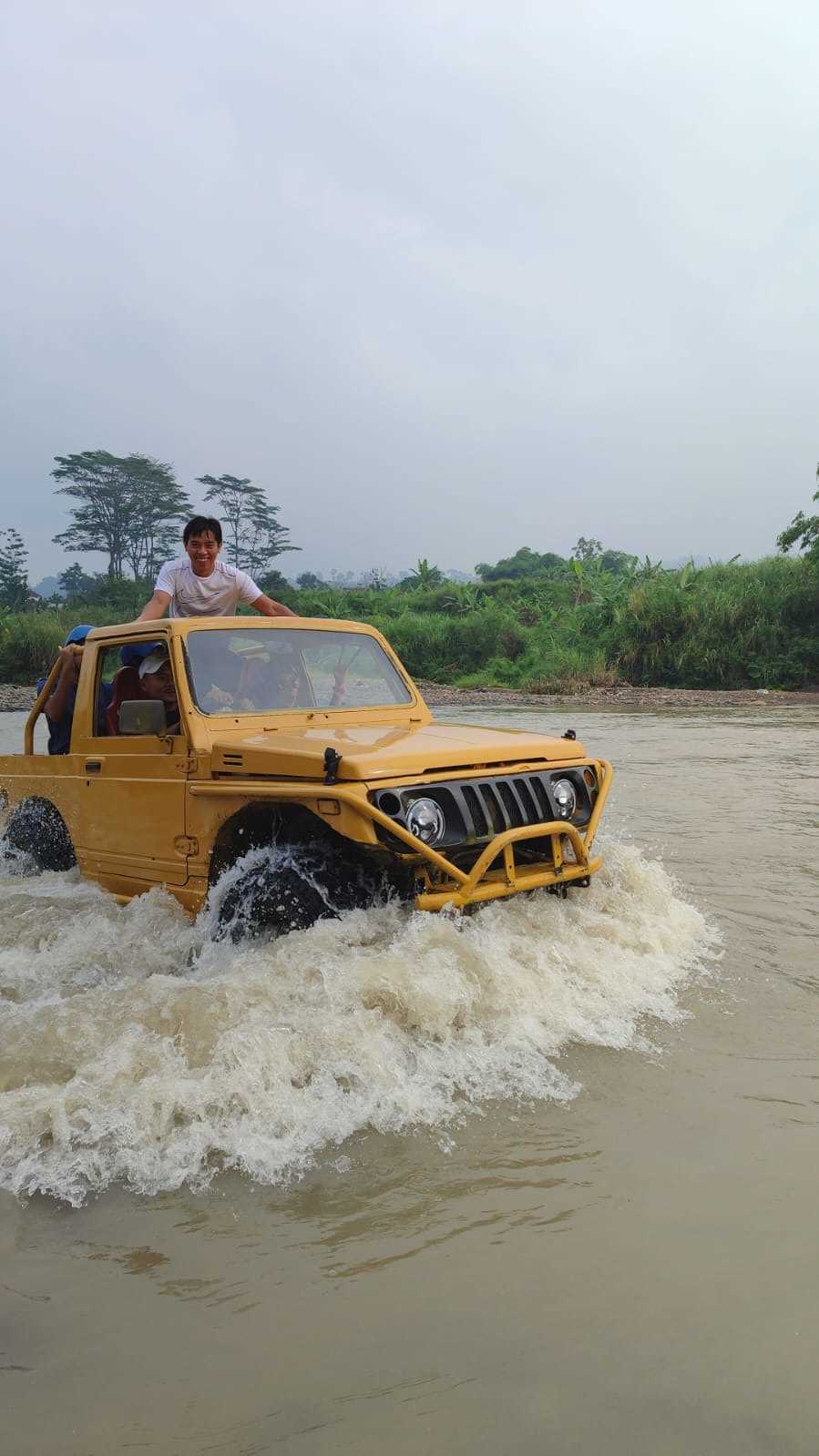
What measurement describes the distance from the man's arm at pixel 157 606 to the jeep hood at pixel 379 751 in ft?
4.50

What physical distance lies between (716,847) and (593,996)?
3.65 meters

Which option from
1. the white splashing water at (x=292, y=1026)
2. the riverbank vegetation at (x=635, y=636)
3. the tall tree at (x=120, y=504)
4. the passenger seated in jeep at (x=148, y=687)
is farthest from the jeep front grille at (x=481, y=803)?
the tall tree at (x=120, y=504)

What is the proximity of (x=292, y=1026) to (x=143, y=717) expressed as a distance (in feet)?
5.16

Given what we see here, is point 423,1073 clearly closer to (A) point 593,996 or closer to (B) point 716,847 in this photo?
(A) point 593,996

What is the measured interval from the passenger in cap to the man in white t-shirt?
1.45ft

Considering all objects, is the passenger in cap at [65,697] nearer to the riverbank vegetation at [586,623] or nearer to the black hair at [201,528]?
the black hair at [201,528]

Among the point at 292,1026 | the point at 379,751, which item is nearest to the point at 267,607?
the point at 379,751

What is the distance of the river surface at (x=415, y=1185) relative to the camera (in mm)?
2020

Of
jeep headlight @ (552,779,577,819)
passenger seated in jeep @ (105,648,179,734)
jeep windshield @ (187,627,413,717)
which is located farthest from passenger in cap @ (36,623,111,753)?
jeep headlight @ (552,779,577,819)

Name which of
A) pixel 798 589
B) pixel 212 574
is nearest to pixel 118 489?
pixel 798 589

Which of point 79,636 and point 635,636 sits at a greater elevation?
point 635,636

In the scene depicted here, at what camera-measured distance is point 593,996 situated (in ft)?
13.5

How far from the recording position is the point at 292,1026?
3.59 m

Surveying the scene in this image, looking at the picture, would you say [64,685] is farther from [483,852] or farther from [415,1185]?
[415,1185]
